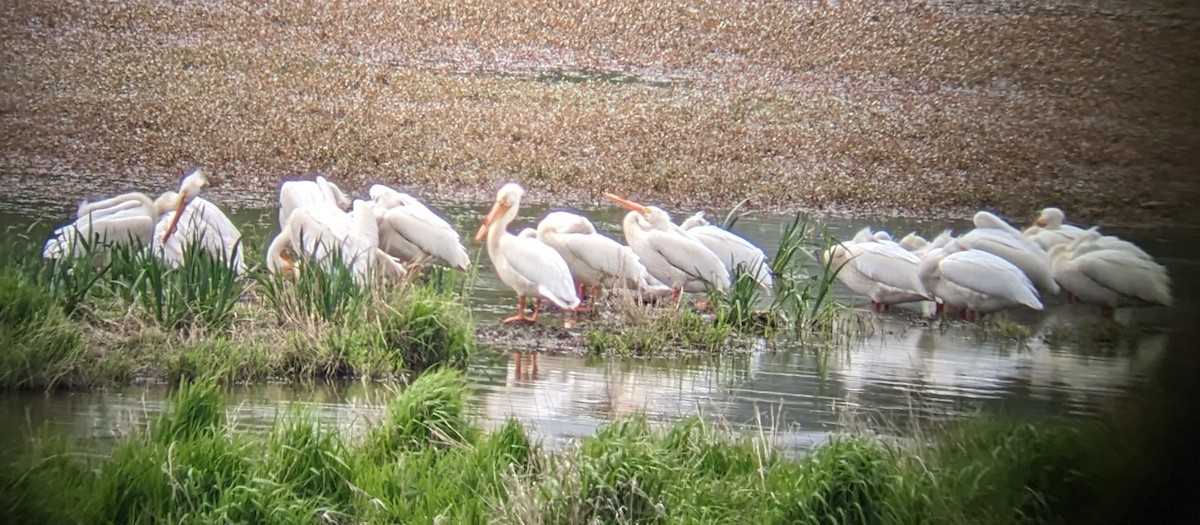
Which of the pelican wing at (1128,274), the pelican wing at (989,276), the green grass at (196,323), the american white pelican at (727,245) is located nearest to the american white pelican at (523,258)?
the green grass at (196,323)

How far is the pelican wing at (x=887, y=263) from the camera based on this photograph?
15.0ft

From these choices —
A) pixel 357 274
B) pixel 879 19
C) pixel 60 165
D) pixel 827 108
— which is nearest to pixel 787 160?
pixel 827 108

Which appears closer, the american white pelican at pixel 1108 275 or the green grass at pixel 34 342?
the green grass at pixel 34 342

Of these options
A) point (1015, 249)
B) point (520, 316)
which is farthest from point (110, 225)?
point (1015, 249)

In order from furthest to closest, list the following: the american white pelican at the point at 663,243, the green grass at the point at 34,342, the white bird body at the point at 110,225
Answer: the american white pelican at the point at 663,243 < the white bird body at the point at 110,225 < the green grass at the point at 34,342

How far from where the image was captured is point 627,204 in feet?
14.9

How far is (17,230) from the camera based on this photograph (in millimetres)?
4504

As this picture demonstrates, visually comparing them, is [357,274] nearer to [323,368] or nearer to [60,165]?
[323,368]

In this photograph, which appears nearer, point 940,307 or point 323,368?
point 323,368

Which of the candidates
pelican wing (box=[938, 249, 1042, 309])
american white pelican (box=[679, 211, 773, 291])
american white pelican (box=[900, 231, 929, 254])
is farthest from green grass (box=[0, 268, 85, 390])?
pelican wing (box=[938, 249, 1042, 309])

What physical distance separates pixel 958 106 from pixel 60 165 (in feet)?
8.30

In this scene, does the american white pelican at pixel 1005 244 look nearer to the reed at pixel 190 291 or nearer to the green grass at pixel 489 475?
the green grass at pixel 489 475

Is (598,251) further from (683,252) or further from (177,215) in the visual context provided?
(177,215)

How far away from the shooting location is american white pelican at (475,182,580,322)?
449 centimetres
